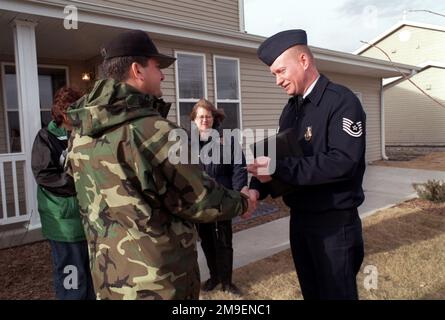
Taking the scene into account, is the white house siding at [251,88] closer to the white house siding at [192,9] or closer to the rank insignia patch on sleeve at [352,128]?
the white house siding at [192,9]

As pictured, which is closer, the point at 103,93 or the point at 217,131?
the point at 103,93

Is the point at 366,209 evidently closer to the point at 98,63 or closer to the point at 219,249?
the point at 219,249

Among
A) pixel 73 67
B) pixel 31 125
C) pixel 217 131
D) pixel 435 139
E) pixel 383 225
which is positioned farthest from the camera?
pixel 435 139

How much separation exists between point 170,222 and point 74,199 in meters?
1.34

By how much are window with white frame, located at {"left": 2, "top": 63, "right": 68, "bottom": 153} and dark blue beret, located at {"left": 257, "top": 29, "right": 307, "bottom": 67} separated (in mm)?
5625

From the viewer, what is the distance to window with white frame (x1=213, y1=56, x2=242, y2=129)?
778 cm

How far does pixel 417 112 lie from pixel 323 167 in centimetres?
2027

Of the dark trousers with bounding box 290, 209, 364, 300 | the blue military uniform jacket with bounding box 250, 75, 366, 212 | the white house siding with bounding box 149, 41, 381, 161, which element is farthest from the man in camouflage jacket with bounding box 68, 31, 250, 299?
the white house siding with bounding box 149, 41, 381, 161

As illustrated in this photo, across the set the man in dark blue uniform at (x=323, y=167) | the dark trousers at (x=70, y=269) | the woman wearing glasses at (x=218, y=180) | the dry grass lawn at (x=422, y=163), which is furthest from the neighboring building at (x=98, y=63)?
the dry grass lawn at (x=422, y=163)

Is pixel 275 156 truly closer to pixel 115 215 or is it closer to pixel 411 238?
pixel 115 215

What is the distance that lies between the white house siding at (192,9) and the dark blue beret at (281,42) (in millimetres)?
5489

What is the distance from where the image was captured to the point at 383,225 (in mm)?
5641

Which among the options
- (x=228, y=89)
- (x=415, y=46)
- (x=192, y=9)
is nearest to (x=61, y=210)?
(x=228, y=89)

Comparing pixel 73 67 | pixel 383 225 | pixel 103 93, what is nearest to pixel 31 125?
pixel 73 67
